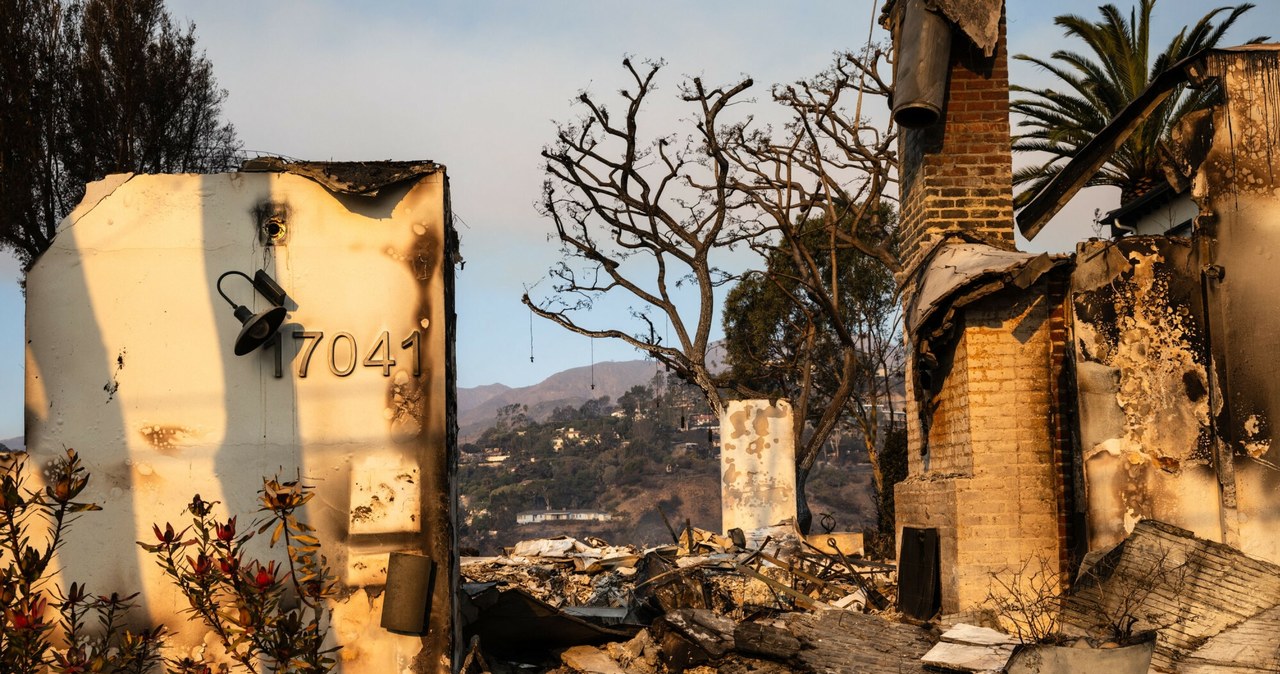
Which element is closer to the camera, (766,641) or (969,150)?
(766,641)

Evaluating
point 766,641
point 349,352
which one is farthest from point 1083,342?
point 349,352

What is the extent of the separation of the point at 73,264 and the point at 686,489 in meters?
58.0

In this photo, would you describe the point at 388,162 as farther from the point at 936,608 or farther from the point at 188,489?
the point at 936,608

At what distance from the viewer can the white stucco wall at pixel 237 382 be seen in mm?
7535

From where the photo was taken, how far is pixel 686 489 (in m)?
64.6

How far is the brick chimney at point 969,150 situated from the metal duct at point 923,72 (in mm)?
26

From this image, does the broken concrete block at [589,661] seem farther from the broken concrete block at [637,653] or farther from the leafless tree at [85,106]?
the leafless tree at [85,106]

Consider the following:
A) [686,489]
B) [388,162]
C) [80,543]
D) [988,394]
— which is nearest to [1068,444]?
Answer: [988,394]

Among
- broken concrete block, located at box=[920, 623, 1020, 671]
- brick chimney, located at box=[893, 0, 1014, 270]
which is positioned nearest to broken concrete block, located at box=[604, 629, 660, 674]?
broken concrete block, located at box=[920, 623, 1020, 671]

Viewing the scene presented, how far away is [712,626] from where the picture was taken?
942cm

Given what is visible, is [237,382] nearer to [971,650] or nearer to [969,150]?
[971,650]

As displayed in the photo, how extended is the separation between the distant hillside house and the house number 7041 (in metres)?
53.5

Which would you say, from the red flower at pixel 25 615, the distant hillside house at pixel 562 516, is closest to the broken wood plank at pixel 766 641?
the red flower at pixel 25 615

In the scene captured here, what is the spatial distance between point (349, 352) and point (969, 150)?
5.32 m
